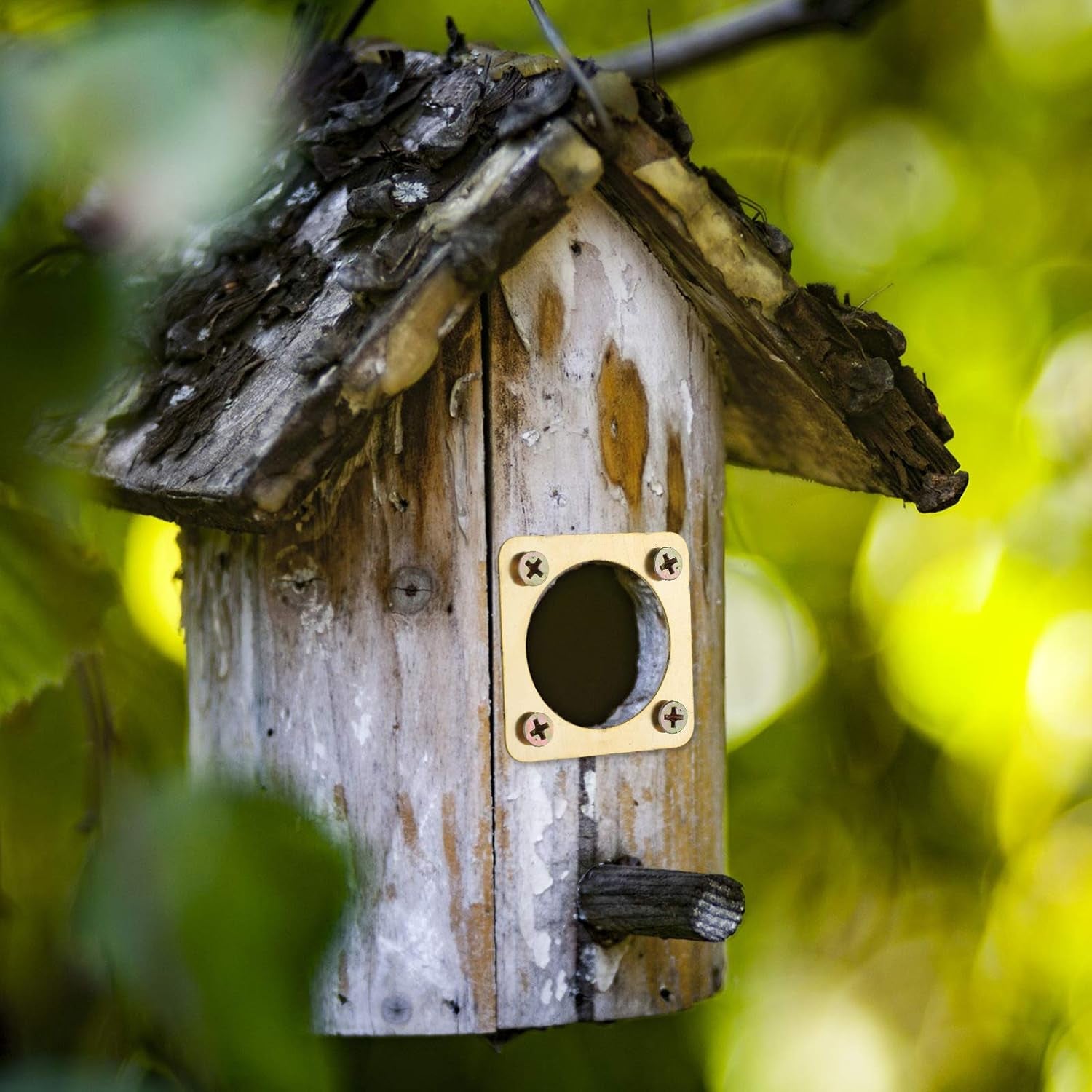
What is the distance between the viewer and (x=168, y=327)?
3.59 ft

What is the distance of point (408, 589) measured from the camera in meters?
1.01

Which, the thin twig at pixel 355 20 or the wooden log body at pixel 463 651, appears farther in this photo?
the thin twig at pixel 355 20

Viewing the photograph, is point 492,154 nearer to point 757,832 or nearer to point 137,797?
point 137,797

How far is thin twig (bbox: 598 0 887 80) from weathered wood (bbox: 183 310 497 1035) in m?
0.42

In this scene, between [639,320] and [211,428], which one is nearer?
[211,428]

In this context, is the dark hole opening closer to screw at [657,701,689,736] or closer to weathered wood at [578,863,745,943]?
screw at [657,701,689,736]

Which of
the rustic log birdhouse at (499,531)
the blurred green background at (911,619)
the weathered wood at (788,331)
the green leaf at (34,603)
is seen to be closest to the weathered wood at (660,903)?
the rustic log birdhouse at (499,531)

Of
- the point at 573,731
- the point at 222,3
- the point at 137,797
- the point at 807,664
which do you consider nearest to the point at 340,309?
the point at 222,3

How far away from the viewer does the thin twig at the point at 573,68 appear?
747mm

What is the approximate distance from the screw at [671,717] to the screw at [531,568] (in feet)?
0.56

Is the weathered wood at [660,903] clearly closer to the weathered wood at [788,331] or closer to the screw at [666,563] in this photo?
the screw at [666,563]

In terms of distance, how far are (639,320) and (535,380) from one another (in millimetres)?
115

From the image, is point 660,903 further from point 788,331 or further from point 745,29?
point 745,29

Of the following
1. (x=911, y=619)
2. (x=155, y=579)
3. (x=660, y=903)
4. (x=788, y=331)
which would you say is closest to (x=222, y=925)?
(x=660, y=903)
